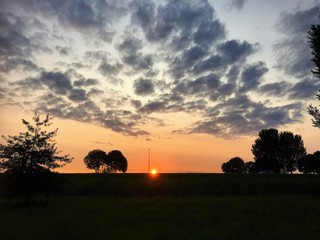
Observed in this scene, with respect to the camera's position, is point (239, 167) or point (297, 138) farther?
point (239, 167)

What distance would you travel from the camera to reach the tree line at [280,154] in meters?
132

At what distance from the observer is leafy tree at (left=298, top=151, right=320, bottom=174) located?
137750mm

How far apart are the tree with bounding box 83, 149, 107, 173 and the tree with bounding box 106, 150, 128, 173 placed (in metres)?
2.33

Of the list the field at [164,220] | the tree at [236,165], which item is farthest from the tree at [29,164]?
the tree at [236,165]

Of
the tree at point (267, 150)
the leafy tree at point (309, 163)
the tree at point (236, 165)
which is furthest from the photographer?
the tree at point (236, 165)

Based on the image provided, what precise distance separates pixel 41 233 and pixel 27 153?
17089 millimetres

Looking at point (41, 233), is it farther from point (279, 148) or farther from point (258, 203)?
point (279, 148)

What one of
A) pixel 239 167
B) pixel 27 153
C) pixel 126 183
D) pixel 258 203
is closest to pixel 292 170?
pixel 239 167

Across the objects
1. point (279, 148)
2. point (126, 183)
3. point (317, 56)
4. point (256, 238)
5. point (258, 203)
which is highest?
point (279, 148)

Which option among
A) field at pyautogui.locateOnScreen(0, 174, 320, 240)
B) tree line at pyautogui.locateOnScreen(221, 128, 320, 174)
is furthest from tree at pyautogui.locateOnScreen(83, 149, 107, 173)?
field at pyautogui.locateOnScreen(0, 174, 320, 240)

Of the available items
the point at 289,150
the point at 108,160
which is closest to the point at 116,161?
the point at 108,160

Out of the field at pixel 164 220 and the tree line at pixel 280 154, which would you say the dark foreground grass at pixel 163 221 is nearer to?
the field at pixel 164 220

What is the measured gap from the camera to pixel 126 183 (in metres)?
57.9

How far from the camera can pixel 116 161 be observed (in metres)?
161
